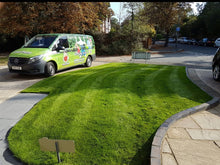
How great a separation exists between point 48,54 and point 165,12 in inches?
1164

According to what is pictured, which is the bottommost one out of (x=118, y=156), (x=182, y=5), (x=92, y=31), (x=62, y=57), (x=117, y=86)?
(x=118, y=156)

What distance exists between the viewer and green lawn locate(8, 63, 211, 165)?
9.85 feet

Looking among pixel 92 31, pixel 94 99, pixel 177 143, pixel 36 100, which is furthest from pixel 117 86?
pixel 92 31

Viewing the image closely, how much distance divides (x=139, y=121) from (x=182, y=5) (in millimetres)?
34382

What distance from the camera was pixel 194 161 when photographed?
2.79m

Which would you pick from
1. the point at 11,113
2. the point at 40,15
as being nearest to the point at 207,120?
the point at 11,113

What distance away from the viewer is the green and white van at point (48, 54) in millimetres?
8109

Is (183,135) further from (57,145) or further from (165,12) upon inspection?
(165,12)

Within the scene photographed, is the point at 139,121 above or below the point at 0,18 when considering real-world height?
below

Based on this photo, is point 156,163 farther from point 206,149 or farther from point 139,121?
point 139,121

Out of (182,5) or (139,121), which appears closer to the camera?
(139,121)

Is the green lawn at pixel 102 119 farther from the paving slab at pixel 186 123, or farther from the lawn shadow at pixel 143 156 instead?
the paving slab at pixel 186 123

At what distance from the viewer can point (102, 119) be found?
3.98 metres

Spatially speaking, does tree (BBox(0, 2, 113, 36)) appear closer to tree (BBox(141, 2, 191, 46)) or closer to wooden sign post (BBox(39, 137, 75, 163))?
wooden sign post (BBox(39, 137, 75, 163))
